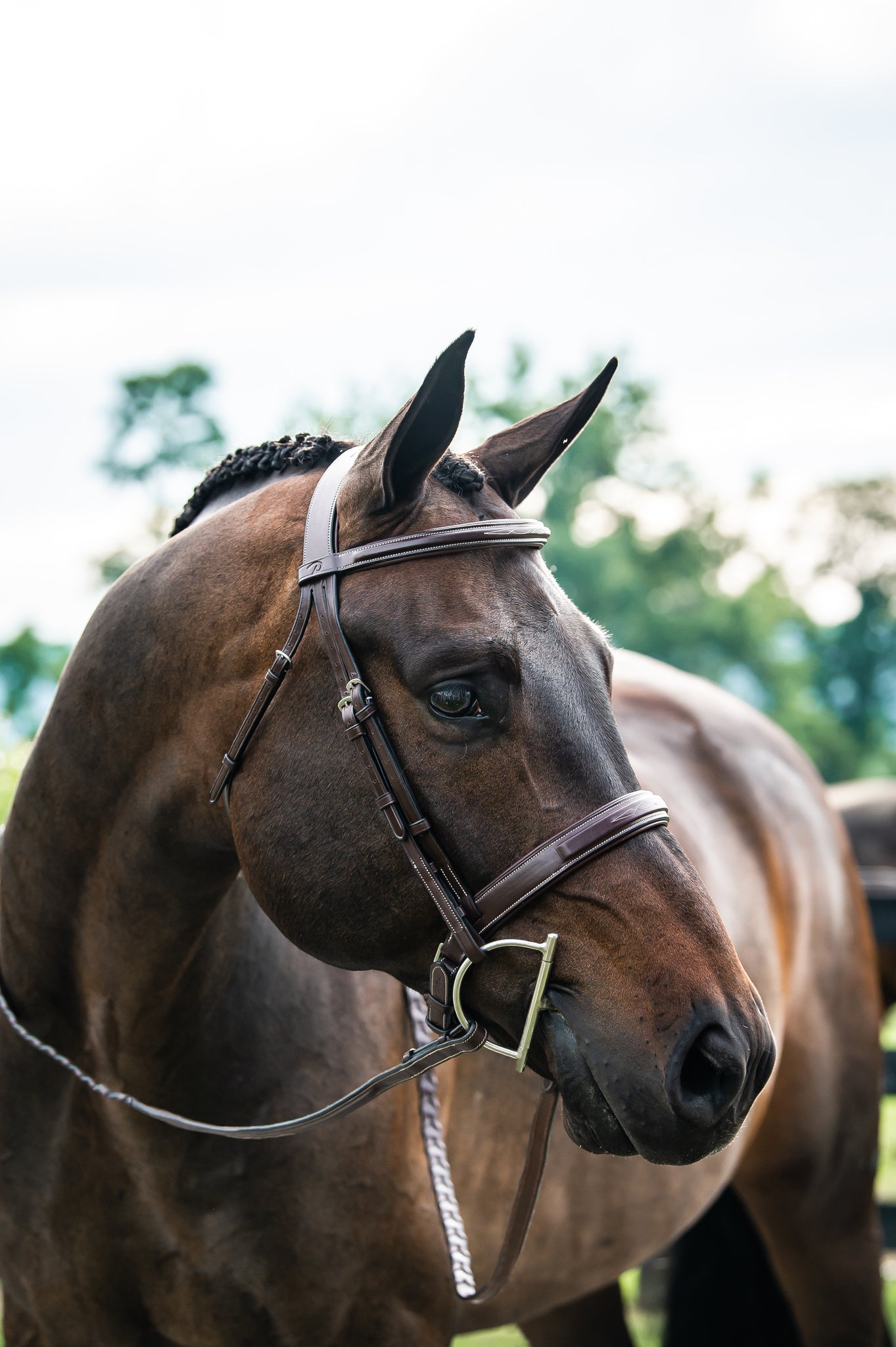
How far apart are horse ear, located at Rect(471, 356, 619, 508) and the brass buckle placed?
0.83 m

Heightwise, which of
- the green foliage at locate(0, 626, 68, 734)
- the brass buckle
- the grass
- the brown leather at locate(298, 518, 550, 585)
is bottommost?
the grass

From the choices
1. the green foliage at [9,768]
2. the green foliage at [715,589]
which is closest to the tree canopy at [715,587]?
the green foliage at [715,589]

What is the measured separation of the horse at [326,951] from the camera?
63.1 inches

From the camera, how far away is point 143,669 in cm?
200

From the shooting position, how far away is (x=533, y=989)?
1.63 m

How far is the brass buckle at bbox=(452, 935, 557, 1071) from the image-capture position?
1.59m

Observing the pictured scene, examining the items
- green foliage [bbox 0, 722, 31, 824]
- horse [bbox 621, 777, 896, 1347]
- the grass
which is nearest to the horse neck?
horse [bbox 621, 777, 896, 1347]

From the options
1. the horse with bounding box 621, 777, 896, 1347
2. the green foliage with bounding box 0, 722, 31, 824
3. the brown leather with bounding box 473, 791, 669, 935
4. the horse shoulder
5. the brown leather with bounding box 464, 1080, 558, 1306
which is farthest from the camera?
the green foliage with bounding box 0, 722, 31, 824

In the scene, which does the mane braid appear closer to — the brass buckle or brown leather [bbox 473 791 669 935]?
brown leather [bbox 473 791 669 935]

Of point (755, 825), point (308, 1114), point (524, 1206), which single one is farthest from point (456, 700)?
point (755, 825)

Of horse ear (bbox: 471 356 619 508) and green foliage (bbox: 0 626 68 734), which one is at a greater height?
green foliage (bbox: 0 626 68 734)

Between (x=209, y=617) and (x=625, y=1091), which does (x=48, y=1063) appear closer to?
(x=209, y=617)

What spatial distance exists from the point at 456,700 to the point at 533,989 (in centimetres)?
43

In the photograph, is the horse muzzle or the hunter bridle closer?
the horse muzzle
